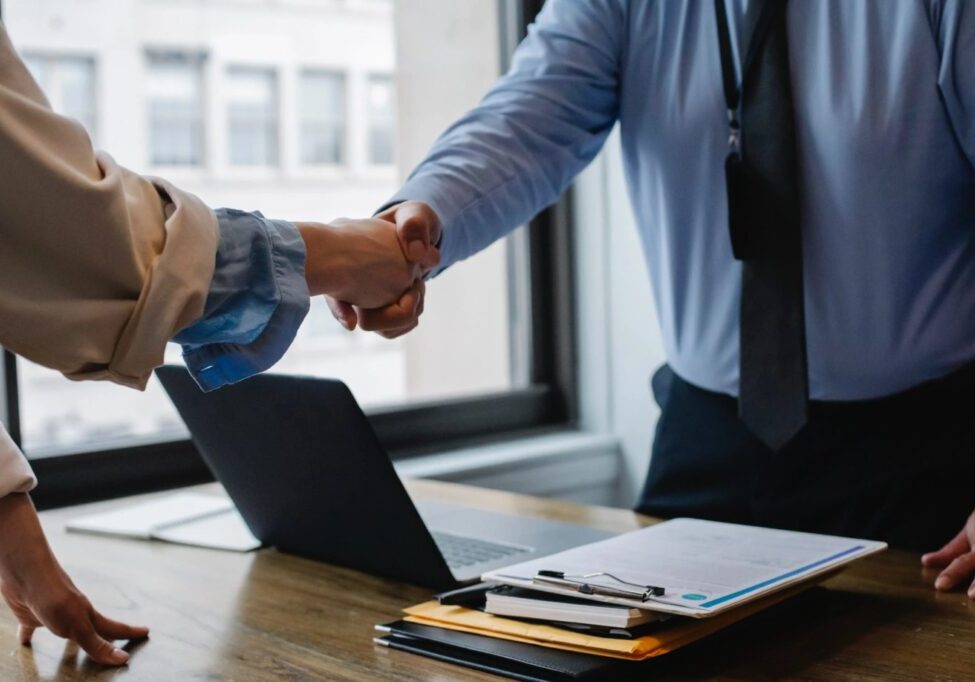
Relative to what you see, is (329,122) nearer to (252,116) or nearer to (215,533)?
(252,116)

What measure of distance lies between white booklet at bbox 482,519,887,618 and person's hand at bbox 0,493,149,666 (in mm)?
337

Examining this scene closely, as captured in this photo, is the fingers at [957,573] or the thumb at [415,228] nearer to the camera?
the fingers at [957,573]

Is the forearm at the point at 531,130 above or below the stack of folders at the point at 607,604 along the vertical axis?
above

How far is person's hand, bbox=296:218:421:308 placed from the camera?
1.18 metres

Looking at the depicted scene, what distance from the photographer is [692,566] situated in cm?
104

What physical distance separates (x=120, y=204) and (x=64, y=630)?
0.40m

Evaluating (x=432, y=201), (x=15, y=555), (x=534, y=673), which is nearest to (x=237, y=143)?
(x=432, y=201)

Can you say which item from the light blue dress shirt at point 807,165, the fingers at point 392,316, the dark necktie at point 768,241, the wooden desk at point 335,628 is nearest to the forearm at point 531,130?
the light blue dress shirt at point 807,165

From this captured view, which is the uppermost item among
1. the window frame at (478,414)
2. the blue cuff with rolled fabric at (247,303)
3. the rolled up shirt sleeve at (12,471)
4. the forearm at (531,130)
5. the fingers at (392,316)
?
the forearm at (531,130)

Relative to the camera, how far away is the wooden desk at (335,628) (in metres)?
0.95

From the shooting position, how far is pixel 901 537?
4.49ft

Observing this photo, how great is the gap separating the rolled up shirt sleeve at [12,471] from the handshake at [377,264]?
0.32 metres

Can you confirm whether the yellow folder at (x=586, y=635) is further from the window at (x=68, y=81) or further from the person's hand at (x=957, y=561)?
the window at (x=68, y=81)

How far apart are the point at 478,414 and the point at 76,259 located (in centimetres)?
185
